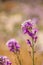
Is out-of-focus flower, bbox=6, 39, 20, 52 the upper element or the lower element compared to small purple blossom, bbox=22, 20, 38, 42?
lower

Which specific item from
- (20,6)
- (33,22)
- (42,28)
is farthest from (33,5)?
(33,22)

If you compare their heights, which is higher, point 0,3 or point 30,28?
point 0,3

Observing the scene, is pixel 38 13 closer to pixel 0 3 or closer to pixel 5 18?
pixel 5 18

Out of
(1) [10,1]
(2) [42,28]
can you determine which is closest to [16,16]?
(2) [42,28]

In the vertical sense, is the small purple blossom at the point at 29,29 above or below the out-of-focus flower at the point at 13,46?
above

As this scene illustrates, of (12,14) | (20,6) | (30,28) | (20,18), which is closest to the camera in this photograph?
(30,28)

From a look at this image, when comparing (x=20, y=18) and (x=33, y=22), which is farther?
(x=20, y=18)

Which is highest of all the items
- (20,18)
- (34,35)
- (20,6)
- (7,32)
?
A: (20,6)

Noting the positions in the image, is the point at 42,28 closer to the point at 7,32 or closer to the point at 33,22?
the point at 7,32

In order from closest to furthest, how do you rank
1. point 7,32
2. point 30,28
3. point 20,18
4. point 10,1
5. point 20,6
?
point 30,28
point 7,32
point 20,18
point 20,6
point 10,1
